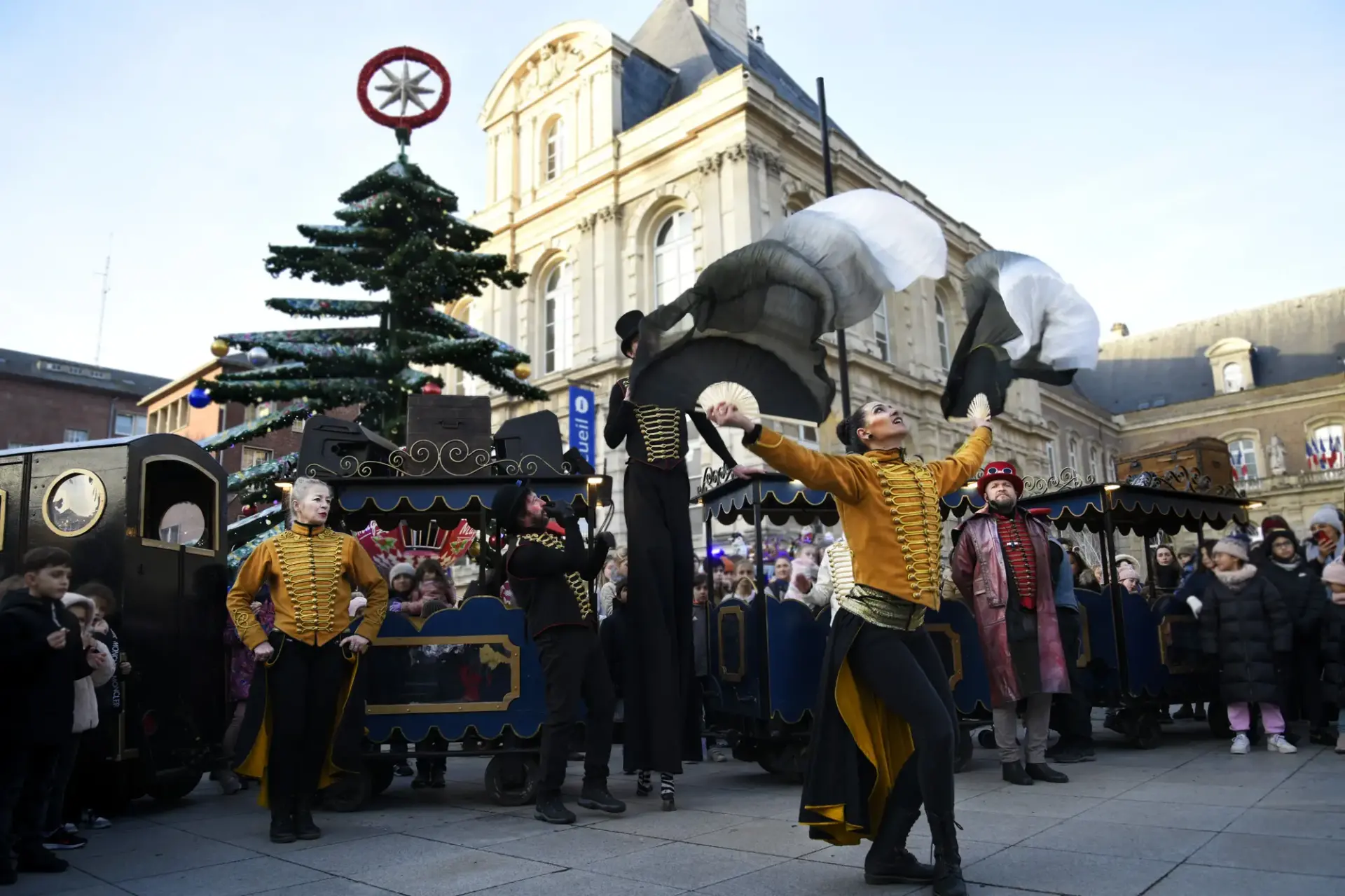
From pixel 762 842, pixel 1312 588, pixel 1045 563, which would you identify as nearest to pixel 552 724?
pixel 762 842

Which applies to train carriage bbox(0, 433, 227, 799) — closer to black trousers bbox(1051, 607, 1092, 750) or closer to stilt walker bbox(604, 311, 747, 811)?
stilt walker bbox(604, 311, 747, 811)

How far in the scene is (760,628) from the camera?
7.12 meters

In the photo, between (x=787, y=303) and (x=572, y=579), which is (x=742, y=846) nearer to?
(x=572, y=579)

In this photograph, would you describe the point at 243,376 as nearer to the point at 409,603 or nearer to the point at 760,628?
the point at 409,603

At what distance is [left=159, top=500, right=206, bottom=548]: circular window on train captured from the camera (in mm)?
7426

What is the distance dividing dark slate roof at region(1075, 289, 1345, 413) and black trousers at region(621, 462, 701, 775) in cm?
5980

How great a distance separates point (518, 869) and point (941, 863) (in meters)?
1.91

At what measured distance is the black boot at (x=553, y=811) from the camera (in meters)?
5.54

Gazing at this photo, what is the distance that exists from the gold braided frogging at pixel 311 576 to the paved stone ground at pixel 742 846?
4.06 feet

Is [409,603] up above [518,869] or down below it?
above

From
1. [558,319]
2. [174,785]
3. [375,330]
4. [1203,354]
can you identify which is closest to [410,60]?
[375,330]

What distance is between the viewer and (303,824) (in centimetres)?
538

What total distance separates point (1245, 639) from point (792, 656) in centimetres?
391

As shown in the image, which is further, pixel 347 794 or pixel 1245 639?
pixel 1245 639
